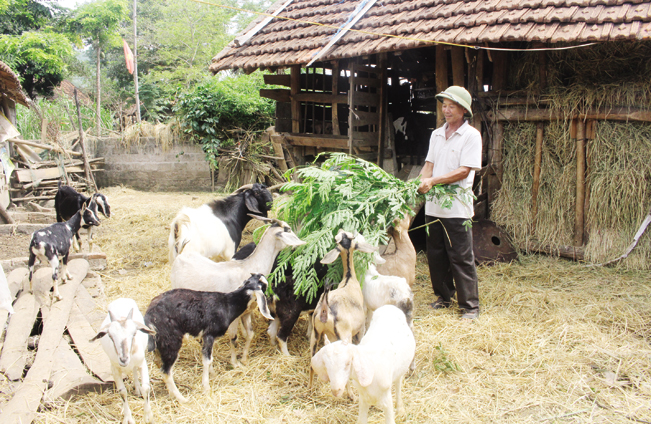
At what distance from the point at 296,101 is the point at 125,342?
6.66 meters

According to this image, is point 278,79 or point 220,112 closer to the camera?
point 278,79

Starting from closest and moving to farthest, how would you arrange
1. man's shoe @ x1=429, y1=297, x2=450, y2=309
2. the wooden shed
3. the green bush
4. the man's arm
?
the man's arm
man's shoe @ x1=429, y1=297, x2=450, y2=309
the wooden shed
the green bush

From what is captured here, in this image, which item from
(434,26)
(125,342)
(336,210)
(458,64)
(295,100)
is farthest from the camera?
(295,100)

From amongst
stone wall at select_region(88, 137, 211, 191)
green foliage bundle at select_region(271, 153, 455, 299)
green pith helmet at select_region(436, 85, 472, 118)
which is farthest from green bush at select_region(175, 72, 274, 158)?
green pith helmet at select_region(436, 85, 472, 118)

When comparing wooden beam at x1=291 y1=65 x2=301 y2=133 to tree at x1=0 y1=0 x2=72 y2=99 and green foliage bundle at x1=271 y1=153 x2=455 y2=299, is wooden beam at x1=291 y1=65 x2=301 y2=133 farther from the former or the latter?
tree at x1=0 y1=0 x2=72 y2=99

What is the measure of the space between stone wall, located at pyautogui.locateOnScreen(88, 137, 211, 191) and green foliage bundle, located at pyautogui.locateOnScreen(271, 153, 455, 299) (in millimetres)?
10684

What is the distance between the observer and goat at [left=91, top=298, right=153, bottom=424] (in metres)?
2.91

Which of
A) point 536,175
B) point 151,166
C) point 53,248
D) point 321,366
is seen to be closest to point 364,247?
point 321,366

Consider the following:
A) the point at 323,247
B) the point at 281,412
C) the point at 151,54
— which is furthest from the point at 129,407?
the point at 151,54

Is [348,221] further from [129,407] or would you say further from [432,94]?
[432,94]

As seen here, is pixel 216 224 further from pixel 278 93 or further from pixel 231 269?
pixel 278 93

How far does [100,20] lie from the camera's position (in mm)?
22500

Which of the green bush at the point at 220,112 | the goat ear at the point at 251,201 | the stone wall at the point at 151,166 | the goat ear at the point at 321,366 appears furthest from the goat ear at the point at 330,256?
the stone wall at the point at 151,166

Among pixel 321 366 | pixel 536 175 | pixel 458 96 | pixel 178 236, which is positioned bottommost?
pixel 321 366
